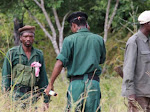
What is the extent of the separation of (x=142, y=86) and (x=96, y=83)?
1.92ft

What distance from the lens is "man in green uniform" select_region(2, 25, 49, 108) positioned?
6012 millimetres

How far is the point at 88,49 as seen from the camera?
214 inches

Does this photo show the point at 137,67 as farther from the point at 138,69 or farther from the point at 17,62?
the point at 17,62

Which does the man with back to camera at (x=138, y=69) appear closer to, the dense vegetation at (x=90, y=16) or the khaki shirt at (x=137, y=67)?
the khaki shirt at (x=137, y=67)

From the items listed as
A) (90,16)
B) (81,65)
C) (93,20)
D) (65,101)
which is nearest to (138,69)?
(81,65)

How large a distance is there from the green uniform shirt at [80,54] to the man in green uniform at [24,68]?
2.65 feet

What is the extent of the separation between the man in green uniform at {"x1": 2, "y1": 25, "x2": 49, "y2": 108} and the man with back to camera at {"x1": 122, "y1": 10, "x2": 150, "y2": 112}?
1.40 m

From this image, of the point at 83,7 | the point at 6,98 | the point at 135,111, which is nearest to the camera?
the point at 6,98

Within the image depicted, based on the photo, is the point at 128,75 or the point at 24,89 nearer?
the point at 128,75

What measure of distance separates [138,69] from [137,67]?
1.1 inches

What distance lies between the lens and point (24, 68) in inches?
237

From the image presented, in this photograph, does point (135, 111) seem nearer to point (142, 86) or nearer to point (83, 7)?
point (142, 86)

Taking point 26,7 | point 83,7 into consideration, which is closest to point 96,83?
point 26,7

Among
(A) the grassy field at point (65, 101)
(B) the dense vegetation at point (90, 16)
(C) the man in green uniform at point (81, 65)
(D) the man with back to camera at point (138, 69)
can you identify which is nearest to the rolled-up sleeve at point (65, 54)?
(C) the man in green uniform at point (81, 65)
